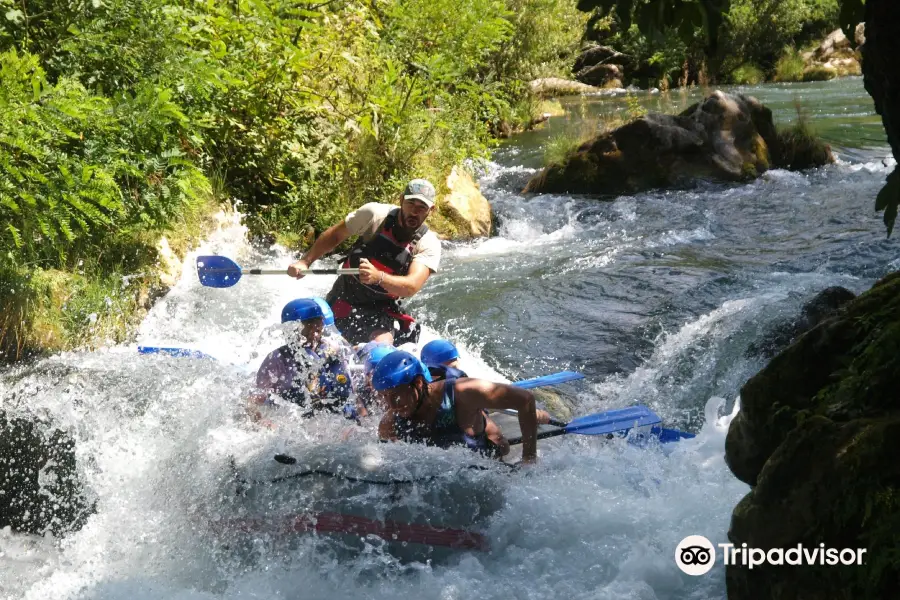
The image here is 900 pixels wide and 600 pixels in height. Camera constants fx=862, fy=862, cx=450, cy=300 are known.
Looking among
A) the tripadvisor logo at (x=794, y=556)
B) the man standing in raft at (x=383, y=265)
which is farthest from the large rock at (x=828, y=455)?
the man standing in raft at (x=383, y=265)

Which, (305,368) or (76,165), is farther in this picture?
(76,165)

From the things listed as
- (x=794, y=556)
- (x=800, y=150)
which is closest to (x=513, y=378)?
(x=794, y=556)

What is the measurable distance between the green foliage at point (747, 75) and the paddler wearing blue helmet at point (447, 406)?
2012 cm

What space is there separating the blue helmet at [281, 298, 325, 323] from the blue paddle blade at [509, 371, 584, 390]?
139 cm

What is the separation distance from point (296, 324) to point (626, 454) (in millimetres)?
1928

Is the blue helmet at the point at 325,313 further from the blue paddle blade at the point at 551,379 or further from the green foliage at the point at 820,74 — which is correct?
the green foliage at the point at 820,74

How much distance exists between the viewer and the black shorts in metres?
5.41

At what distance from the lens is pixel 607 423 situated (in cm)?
475

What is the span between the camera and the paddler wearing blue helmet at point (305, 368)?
4.70 metres

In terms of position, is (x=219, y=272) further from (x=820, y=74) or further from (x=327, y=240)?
(x=820, y=74)

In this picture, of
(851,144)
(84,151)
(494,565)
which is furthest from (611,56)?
(494,565)

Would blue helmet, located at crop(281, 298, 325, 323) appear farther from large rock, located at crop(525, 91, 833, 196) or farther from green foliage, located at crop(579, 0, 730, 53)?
large rock, located at crop(525, 91, 833, 196)

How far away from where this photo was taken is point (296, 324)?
4.80 m

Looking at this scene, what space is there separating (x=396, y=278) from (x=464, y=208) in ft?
16.0
